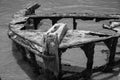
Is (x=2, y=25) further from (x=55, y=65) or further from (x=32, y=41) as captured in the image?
(x=55, y=65)

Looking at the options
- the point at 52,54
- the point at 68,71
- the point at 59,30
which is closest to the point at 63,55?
the point at 68,71

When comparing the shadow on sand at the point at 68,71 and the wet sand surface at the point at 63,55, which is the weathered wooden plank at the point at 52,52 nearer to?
the shadow on sand at the point at 68,71

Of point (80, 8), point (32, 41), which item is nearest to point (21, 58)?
point (32, 41)

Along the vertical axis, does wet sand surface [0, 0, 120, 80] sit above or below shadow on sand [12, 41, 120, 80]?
below

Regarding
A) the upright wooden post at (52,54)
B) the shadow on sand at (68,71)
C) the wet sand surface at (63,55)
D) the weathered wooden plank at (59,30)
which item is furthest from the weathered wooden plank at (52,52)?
the wet sand surface at (63,55)

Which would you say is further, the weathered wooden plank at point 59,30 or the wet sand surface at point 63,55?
the wet sand surface at point 63,55

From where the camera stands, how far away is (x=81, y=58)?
26.5ft

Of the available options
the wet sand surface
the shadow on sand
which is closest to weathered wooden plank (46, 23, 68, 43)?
the shadow on sand

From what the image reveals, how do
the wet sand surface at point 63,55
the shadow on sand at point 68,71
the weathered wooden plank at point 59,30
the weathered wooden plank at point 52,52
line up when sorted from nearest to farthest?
the weathered wooden plank at point 52,52, the weathered wooden plank at point 59,30, the shadow on sand at point 68,71, the wet sand surface at point 63,55

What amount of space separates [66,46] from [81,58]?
9.92 feet

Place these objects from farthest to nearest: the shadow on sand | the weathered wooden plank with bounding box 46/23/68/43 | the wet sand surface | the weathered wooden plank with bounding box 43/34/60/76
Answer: the wet sand surface, the shadow on sand, the weathered wooden plank with bounding box 46/23/68/43, the weathered wooden plank with bounding box 43/34/60/76

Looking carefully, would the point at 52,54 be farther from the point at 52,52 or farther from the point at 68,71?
the point at 68,71

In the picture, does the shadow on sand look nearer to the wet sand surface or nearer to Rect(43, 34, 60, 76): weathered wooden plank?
the wet sand surface

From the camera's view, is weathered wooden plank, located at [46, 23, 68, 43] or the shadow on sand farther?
the shadow on sand
